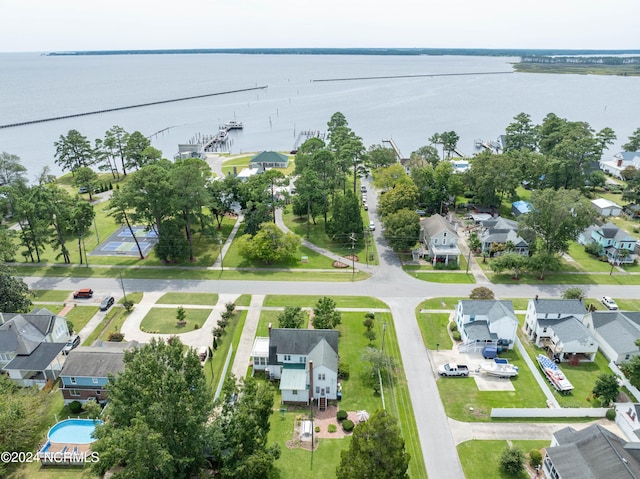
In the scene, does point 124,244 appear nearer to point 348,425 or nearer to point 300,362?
point 300,362

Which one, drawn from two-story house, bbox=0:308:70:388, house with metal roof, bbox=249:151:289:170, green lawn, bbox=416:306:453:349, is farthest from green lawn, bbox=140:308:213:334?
house with metal roof, bbox=249:151:289:170

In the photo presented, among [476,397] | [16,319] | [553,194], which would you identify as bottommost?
[476,397]

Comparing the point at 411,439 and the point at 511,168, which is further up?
the point at 511,168

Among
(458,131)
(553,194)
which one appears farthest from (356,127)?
(553,194)

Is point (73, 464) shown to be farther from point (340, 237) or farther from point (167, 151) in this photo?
point (167, 151)

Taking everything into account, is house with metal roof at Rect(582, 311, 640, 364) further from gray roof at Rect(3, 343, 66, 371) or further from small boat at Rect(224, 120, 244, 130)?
small boat at Rect(224, 120, 244, 130)

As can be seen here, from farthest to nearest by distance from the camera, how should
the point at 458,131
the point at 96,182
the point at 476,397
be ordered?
the point at 458,131 < the point at 96,182 < the point at 476,397

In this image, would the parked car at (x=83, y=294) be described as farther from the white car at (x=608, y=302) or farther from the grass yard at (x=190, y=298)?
the white car at (x=608, y=302)

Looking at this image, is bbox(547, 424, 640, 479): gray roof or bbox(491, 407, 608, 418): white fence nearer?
bbox(547, 424, 640, 479): gray roof
